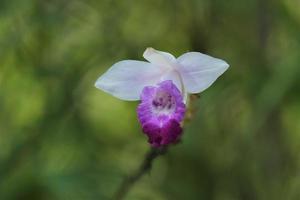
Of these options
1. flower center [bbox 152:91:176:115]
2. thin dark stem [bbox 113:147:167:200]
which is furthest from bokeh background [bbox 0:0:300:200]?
flower center [bbox 152:91:176:115]

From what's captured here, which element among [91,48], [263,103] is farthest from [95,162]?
[263,103]

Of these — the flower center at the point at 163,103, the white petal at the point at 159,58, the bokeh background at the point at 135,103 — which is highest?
the white petal at the point at 159,58

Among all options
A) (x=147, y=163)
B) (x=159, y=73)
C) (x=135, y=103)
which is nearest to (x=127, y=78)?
(x=159, y=73)

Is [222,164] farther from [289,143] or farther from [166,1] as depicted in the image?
[166,1]

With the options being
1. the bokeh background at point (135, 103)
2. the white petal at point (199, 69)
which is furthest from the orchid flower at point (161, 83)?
the bokeh background at point (135, 103)

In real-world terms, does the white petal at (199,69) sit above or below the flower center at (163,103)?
above

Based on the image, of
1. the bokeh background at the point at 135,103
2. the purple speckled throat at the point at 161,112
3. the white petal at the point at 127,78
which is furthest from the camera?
the bokeh background at the point at 135,103

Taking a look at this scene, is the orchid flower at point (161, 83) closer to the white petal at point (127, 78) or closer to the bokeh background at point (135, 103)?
the white petal at point (127, 78)
